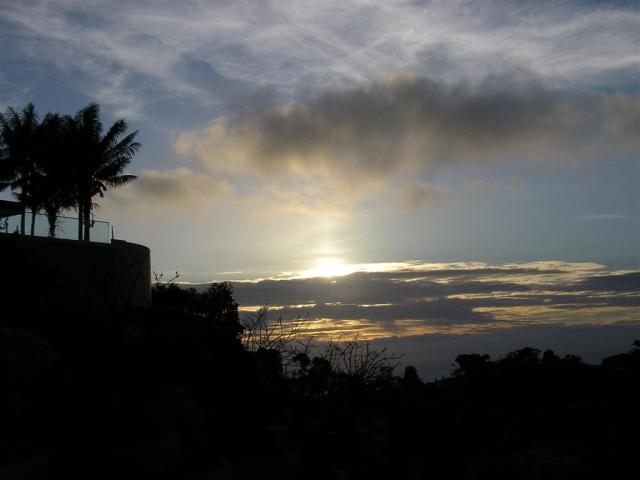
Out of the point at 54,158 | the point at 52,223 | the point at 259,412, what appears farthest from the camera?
the point at 54,158

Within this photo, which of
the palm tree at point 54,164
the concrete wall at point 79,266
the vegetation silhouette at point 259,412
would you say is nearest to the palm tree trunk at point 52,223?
the concrete wall at point 79,266

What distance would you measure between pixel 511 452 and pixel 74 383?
6965 mm

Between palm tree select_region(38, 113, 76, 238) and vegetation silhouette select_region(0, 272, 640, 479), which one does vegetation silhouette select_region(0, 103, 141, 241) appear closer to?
palm tree select_region(38, 113, 76, 238)

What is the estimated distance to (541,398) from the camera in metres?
15.8

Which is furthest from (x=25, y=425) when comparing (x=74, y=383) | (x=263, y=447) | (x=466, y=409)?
(x=466, y=409)

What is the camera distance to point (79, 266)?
79.6 feet

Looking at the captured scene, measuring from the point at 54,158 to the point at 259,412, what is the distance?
98.1 ft

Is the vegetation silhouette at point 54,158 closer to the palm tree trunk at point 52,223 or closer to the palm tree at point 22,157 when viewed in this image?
the palm tree at point 22,157

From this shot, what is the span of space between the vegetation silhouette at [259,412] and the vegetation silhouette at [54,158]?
21.9 m

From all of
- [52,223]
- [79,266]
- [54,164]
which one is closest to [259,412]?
[79,266]

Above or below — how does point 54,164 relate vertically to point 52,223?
above

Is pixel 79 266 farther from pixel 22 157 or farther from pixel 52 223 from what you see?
pixel 22 157

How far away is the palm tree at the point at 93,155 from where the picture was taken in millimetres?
38031

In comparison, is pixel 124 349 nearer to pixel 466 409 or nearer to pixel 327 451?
pixel 327 451
